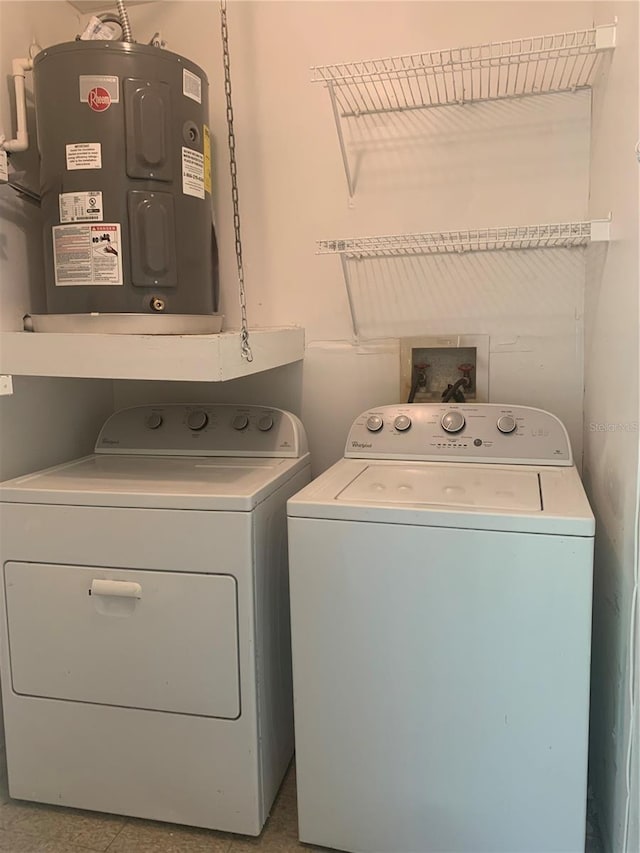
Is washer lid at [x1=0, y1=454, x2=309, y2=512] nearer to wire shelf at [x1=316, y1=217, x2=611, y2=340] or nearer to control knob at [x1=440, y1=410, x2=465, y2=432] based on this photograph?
control knob at [x1=440, y1=410, x2=465, y2=432]

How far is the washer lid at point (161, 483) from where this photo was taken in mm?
1506

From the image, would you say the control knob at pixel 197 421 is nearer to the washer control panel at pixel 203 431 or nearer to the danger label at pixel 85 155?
the washer control panel at pixel 203 431

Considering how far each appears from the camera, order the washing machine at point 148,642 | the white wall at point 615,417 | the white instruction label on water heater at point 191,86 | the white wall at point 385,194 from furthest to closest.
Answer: the white wall at point 385,194
the white instruction label on water heater at point 191,86
the washing machine at point 148,642
the white wall at point 615,417

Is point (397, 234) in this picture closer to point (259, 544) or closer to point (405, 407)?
point (405, 407)

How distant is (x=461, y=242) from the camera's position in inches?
74.4

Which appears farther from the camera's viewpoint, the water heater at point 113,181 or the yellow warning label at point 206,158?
the yellow warning label at point 206,158

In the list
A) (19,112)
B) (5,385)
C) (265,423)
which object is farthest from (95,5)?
(265,423)

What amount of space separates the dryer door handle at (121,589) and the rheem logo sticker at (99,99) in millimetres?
1089

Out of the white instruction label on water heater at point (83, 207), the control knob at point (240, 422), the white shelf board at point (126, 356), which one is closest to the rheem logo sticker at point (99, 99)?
the white instruction label on water heater at point (83, 207)

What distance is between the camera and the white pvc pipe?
165 centimetres

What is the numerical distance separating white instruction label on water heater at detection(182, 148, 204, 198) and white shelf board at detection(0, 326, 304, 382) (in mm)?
410

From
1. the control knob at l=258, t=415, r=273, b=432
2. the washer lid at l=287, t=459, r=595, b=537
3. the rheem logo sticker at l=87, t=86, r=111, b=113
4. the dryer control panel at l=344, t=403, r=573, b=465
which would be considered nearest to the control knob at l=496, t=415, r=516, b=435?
the dryer control panel at l=344, t=403, r=573, b=465

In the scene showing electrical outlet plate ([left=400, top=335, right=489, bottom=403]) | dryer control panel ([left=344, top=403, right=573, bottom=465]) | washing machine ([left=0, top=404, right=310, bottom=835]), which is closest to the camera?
washing machine ([left=0, top=404, right=310, bottom=835])

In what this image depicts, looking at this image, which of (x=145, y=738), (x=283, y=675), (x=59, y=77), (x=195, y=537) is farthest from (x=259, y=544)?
(x=59, y=77)
